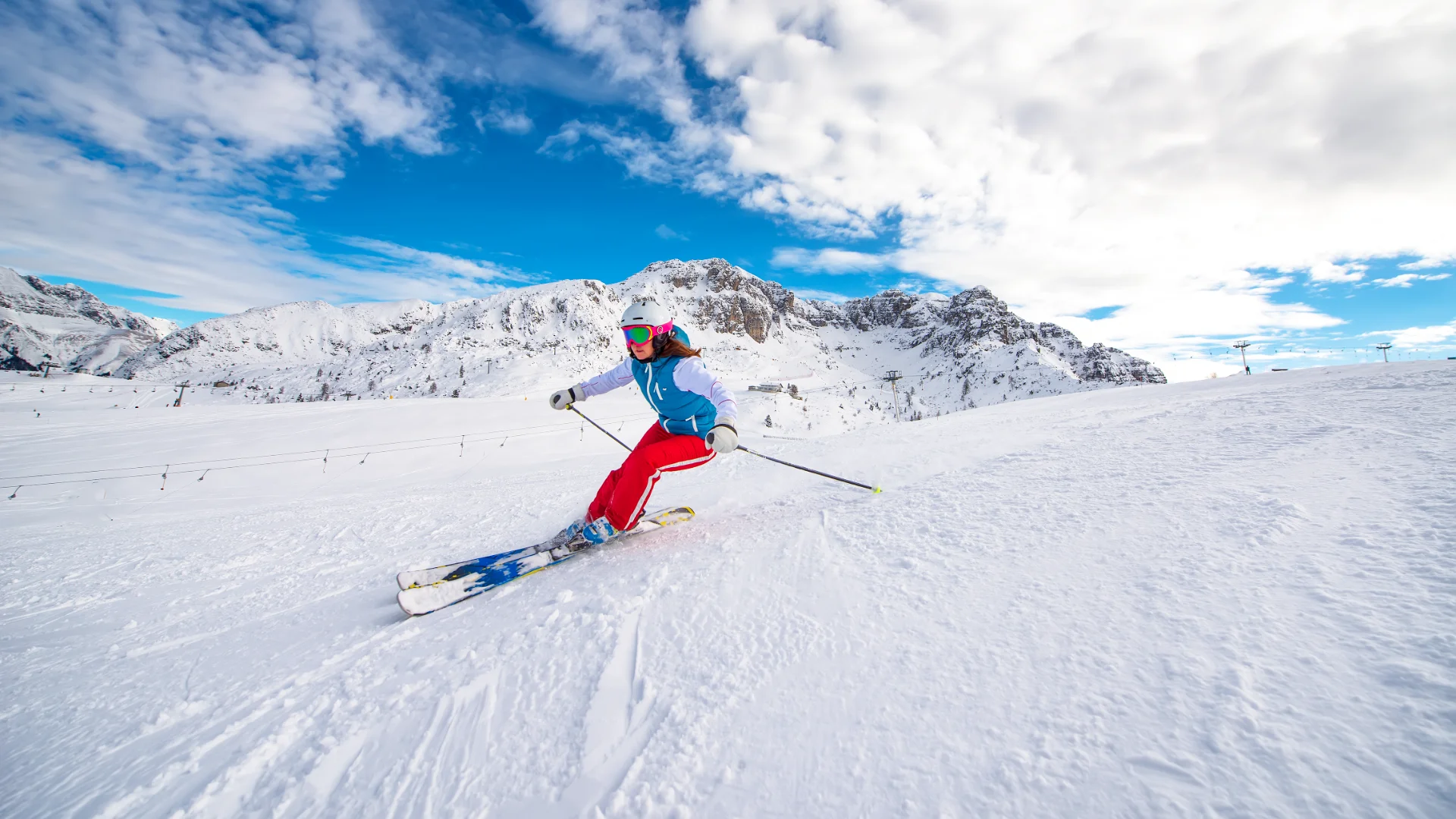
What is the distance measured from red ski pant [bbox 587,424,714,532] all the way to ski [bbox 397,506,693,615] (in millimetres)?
250

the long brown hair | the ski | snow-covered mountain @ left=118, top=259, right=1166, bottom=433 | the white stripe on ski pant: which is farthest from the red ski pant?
snow-covered mountain @ left=118, top=259, right=1166, bottom=433

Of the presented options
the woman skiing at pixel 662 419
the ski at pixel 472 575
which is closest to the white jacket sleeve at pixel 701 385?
the woman skiing at pixel 662 419

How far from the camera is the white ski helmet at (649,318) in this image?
4.05 meters

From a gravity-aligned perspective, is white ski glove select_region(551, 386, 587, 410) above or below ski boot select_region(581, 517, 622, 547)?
above

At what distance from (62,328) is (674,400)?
211414mm

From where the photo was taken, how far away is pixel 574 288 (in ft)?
225

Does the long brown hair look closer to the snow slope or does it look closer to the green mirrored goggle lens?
the green mirrored goggle lens

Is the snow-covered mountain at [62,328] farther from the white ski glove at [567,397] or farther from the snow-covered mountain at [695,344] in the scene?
the white ski glove at [567,397]

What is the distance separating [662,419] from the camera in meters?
→ 4.36

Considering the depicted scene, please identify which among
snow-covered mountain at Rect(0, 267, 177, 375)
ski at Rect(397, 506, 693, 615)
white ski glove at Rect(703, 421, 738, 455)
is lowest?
ski at Rect(397, 506, 693, 615)

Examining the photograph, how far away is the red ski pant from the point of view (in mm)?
3797

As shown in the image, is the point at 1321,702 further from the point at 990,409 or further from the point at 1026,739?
the point at 990,409

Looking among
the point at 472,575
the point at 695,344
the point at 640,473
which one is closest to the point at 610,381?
the point at 640,473

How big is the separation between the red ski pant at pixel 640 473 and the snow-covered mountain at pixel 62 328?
134 metres
